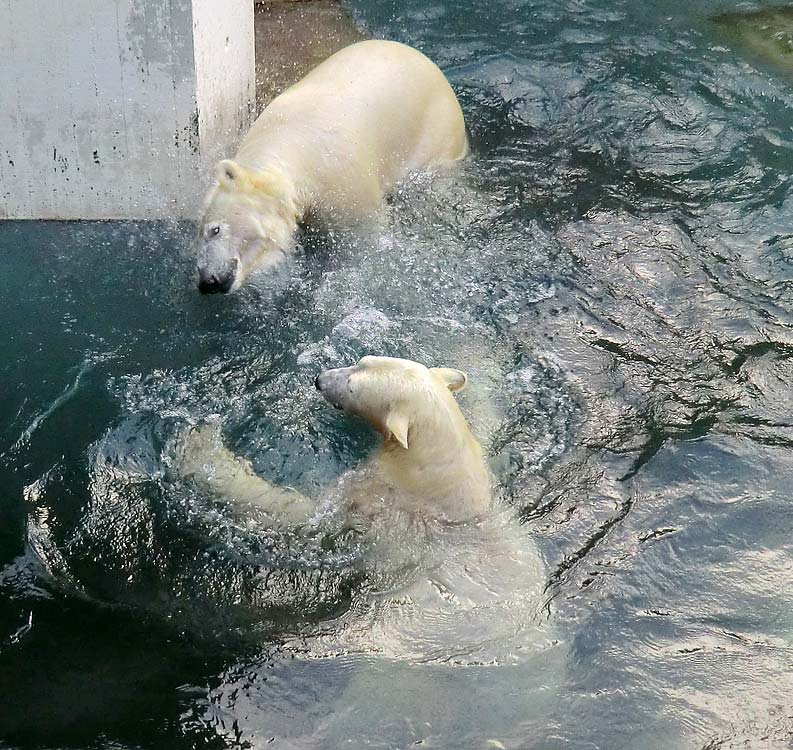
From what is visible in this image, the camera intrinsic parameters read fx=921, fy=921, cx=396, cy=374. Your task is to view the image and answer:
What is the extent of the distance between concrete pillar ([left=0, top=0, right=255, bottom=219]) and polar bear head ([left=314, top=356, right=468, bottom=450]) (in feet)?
6.59

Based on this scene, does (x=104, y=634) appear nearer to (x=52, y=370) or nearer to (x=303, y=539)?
(x=303, y=539)

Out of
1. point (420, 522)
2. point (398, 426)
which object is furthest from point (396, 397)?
point (420, 522)

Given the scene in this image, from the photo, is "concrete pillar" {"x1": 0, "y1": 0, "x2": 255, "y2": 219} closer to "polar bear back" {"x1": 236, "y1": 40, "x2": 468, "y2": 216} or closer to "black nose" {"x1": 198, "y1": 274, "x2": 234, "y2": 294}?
"polar bear back" {"x1": 236, "y1": 40, "x2": 468, "y2": 216}

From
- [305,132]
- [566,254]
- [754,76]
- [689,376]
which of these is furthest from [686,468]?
[754,76]

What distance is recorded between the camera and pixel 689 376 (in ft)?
14.4

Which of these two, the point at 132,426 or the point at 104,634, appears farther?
the point at 132,426

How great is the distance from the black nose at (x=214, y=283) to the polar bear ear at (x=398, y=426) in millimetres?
1443

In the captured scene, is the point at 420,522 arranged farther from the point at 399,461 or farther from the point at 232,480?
the point at 232,480

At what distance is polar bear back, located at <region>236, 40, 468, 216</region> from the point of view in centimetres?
497

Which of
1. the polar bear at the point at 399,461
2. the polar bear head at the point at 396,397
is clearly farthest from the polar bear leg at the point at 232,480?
the polar bear head at the point at 396,397

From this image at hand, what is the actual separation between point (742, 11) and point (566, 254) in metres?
3.98

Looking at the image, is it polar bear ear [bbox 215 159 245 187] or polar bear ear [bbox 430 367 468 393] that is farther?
polar bear ear [bbox 215 159 245 187]

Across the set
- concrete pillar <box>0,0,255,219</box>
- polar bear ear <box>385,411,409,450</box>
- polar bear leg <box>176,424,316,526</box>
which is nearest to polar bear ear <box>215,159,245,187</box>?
concrete pillar <box>0,0,255,219</box>

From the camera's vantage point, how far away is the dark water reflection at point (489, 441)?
9.89ft
